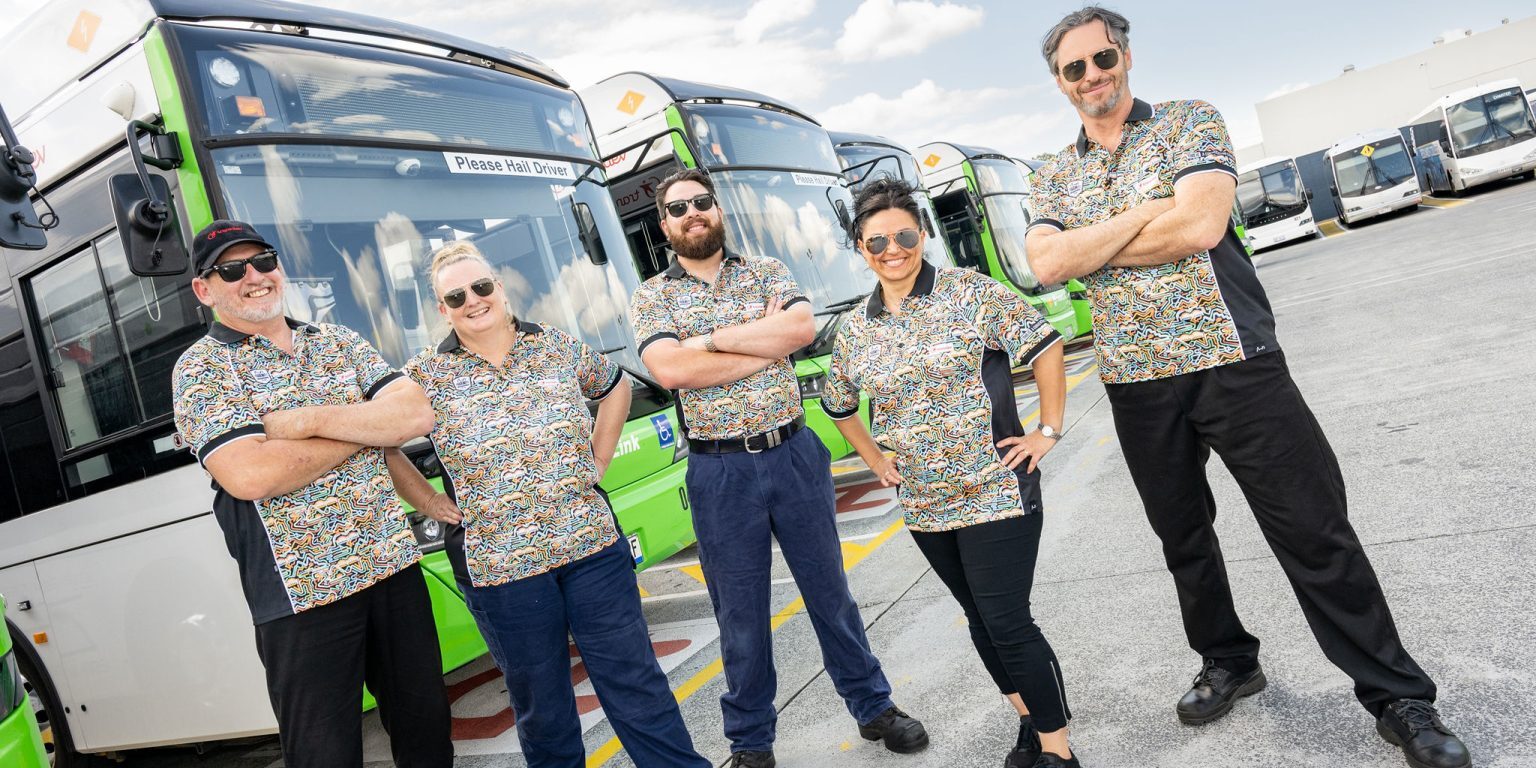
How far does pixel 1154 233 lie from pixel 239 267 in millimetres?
2625

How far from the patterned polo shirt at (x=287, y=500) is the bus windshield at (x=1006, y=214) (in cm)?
1123

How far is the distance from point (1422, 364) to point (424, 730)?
7236 mm

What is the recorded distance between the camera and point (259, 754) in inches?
195

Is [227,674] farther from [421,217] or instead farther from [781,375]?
[781,375]

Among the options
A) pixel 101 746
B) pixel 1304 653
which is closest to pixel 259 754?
pixel 101 746

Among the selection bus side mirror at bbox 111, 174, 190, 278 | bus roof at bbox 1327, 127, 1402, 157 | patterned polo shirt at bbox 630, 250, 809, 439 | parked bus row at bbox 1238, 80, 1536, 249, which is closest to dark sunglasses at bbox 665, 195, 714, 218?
patterned polo shirt at bbox 630, 250, 809, 439

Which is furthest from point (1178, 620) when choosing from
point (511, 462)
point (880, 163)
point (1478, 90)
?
point (1478, 90)

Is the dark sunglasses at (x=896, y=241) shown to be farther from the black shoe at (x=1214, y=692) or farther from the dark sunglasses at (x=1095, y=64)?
the black shoe at (x=1214, y=692)

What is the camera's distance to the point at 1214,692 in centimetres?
289

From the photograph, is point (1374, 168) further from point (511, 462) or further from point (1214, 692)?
point (511, 462)

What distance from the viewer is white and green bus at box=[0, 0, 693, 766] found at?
3689mm

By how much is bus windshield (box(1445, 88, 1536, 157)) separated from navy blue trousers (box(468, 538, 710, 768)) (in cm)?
3179

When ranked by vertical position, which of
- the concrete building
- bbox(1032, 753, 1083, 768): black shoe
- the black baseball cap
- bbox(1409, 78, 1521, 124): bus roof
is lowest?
bbox(1032, 753, 1083, 768): black shoe

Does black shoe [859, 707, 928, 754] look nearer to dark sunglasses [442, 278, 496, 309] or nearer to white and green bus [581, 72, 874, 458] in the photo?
dark sunglasses [442, 278, 496, 309]
